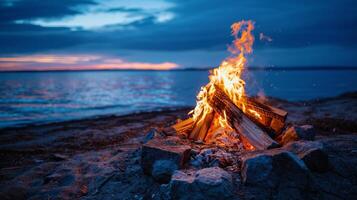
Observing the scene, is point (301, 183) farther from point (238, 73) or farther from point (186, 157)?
point (238, 73)

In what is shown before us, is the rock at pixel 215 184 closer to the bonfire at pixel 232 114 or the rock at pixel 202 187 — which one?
the rock at pixel 202 187

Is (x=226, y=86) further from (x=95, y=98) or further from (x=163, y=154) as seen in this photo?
(x=95, y=98)

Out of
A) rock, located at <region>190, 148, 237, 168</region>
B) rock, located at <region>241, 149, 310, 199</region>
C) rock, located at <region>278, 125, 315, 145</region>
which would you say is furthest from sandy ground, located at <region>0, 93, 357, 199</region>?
rock, located at <region>190, 148, 237, 168</region>

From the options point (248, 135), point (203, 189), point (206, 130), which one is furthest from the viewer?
point (206, 130)

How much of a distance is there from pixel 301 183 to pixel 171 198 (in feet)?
8.24

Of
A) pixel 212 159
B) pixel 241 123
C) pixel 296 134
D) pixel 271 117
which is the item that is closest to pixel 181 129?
pixel 241 123

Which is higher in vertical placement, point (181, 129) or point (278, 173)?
point (181, 129)

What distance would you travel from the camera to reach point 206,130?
8.96 m

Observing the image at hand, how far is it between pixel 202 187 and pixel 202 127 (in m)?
4.02

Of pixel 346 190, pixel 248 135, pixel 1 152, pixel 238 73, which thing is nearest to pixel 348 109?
pixel 238 73

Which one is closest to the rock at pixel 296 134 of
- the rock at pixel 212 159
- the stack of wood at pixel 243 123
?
the stack of wood at pixel 243 123

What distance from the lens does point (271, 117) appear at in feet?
28.1

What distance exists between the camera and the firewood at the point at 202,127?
8.80 meters

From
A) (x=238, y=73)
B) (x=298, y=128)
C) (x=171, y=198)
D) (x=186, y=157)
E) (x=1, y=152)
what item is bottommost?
(x=1, y=152)
